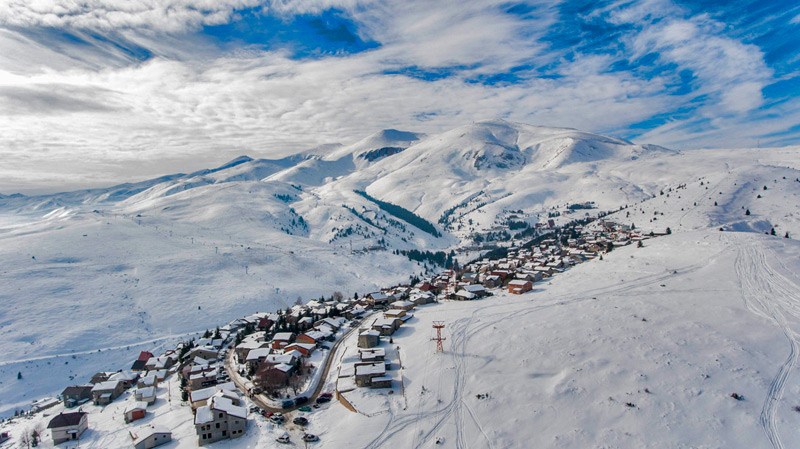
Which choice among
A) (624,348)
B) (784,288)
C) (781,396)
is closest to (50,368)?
(624,348)

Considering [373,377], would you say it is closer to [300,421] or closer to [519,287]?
[300,421]

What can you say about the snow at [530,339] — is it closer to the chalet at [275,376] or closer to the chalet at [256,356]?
the chalet at [275,376]

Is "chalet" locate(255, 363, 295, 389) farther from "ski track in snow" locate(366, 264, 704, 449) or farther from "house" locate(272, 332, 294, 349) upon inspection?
"ski track in snow" locate(366, 264, 704, 449)

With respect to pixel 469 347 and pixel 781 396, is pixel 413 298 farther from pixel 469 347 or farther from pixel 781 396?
pixel 781 396

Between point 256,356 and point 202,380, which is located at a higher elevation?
point 256,356

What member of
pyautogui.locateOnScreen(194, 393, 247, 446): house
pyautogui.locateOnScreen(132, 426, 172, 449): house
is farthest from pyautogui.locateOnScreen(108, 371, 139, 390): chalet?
pyautogui.locateOnScreen(194, 393, 247, 446): house

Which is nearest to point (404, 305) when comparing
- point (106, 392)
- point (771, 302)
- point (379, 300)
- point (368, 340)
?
point (379, 300)

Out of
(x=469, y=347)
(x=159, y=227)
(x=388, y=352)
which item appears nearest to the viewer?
(x=469, y=347)
